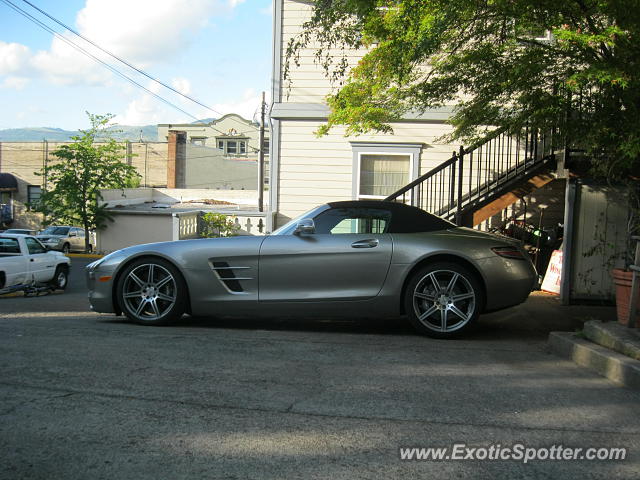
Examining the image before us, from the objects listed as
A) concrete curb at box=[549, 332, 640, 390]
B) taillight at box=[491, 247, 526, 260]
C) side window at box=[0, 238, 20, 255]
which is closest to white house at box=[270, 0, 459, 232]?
side window at box=[0, 238, 20, 255]

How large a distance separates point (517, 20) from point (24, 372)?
616 centimetres

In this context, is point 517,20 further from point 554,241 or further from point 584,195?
point 554,241

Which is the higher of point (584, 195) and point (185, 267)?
point (584, 195)

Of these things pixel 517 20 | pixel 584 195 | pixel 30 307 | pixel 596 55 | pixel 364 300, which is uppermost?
pixel 517 20

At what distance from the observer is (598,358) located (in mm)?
5242

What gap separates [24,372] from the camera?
4.60 meters

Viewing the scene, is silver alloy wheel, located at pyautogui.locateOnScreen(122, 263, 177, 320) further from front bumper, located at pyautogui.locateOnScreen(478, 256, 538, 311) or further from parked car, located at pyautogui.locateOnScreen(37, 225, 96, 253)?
parked car, located at pyautogui.locateOnScreen(37, 225, 96, 253)

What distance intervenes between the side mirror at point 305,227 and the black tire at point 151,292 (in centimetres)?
131

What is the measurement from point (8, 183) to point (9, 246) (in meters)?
41.5

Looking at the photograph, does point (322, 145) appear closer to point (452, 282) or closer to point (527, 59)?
point (527, 59)

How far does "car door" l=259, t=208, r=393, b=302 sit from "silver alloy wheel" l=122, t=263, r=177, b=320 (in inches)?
39.5

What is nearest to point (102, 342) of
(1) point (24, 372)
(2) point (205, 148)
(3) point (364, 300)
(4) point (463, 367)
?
(1) point (24, 372)

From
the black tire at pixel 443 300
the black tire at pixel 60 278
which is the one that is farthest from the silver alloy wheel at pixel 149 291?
the black tire at pixel 60 278

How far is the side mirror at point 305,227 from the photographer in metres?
6.57
